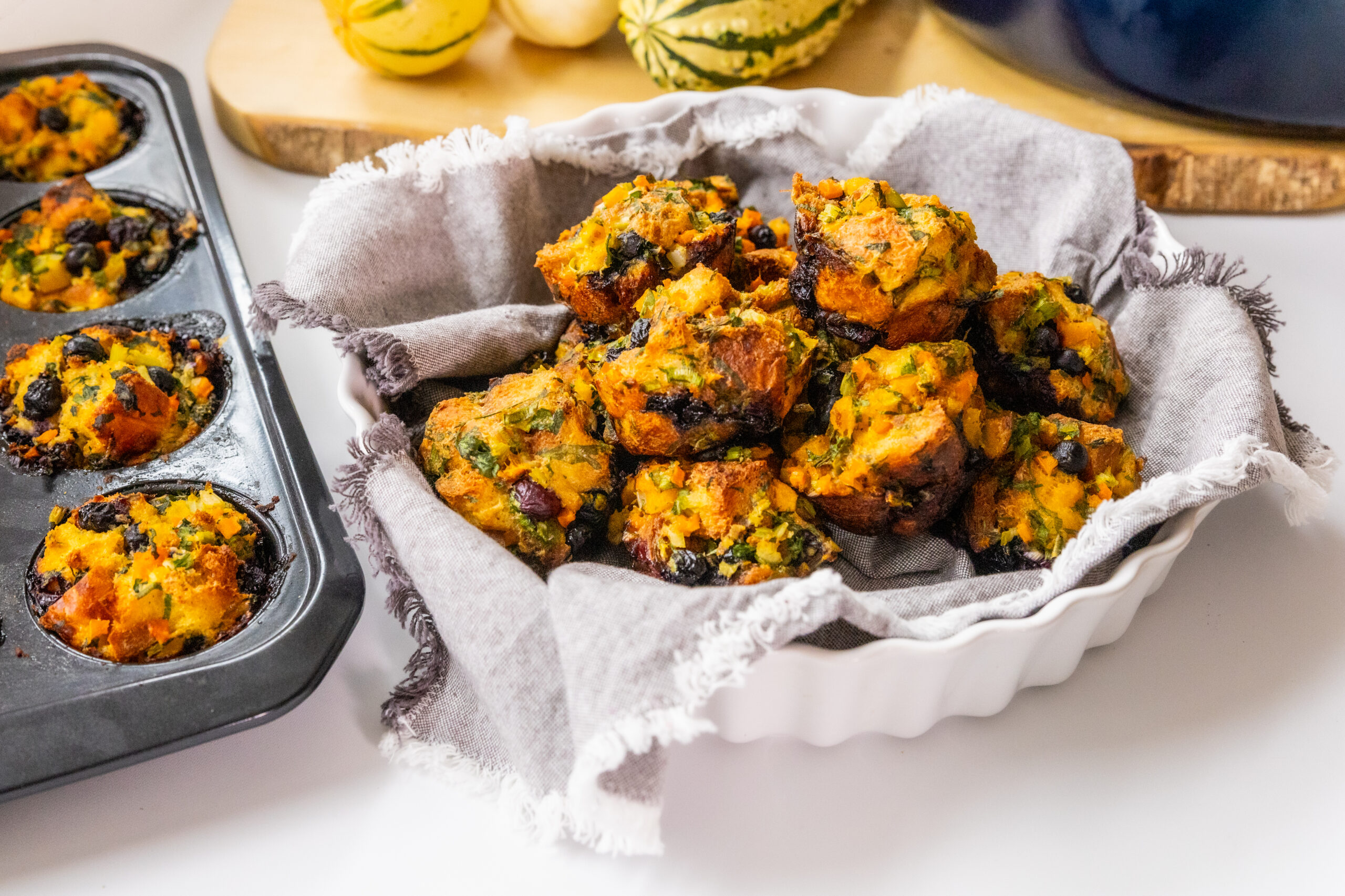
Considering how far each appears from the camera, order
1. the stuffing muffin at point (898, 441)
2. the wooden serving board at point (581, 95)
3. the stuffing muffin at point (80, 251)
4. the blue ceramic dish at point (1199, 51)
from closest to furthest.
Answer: the stuffing muffin at point (898, 441) < the blue ceramic dish at point (1199, 51) < the stuffing muffin at point (80, 251) < the wooden serving board at point (581, 95)

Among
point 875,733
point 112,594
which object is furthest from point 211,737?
point 875,733

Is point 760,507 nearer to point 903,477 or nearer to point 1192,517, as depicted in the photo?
point 903,477

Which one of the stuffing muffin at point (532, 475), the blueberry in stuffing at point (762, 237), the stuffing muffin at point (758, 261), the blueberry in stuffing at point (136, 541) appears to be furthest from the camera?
the blueberry in stuffing at point (762, 237)

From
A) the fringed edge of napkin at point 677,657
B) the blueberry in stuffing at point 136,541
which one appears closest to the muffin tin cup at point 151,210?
the blueberry in stuffing at point 136,541

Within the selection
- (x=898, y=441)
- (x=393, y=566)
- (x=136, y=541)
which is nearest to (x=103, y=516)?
(x=136, y=541)

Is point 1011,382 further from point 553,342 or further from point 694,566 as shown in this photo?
point 553,342

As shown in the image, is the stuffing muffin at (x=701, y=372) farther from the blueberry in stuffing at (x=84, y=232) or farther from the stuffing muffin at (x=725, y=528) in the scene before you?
the blueberry in stuffing at (x=84, y=232)
